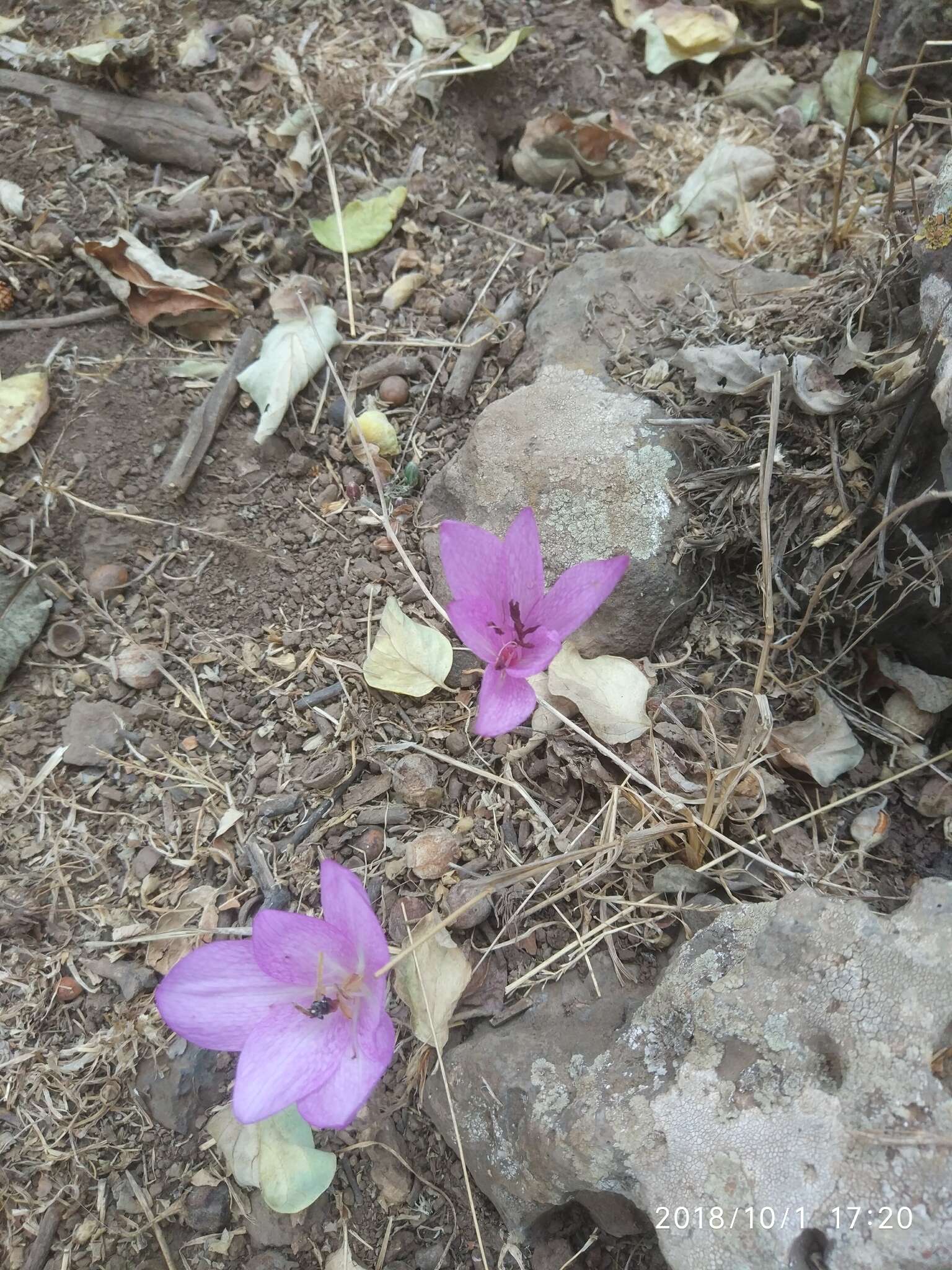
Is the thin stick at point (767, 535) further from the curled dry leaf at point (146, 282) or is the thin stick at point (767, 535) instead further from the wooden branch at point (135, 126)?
the wooden branch at point (135, 126)

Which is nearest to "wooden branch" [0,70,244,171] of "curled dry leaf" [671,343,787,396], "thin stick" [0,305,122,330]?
"thin stick" [0,305,122,330]

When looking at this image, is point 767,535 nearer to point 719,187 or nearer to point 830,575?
point 830,575

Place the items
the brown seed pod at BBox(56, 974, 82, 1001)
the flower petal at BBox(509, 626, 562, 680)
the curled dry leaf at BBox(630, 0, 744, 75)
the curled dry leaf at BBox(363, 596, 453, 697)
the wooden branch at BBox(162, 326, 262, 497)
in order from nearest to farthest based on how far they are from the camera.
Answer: the flower petal at BBox(509, 626, 562, 680), the brown seed pod at BBox(56, 974, 82, 1001), the curled dry leaf at BBox(363, 596, 453, 697), the wooden branch at BBox(162, 326, 262, 497), the curled dry leaf at BBox(630, 0, 744, 75)

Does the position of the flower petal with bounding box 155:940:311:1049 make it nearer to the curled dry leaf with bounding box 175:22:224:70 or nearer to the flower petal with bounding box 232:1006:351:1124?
the flower petal with bounding box 232:1006:351:1124

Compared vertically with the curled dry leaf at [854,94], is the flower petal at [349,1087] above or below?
below

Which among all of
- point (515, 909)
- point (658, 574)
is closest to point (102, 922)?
point (515, 909)

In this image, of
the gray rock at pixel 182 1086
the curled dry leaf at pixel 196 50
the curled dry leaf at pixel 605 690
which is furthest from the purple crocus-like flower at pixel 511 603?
the curled dry leaf at pixel 196 50
